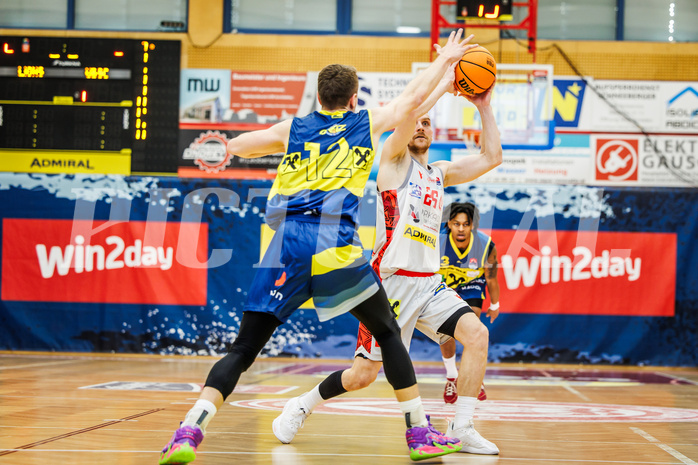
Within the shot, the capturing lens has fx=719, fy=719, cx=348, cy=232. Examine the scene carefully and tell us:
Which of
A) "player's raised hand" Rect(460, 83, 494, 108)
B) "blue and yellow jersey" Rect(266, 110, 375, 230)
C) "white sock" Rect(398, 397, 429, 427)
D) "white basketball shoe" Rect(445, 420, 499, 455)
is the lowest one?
"white basketball shoe" Rect(445, 420, 499, 455)

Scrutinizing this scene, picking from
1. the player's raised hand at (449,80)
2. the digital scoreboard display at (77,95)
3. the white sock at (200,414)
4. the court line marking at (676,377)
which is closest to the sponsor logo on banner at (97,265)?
the digital scoreboard display at (77,95)

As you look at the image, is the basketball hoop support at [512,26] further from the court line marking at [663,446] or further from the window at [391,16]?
the court line marking at [663,446]

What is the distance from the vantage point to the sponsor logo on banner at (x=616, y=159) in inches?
496

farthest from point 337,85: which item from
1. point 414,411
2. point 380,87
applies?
point 380,87

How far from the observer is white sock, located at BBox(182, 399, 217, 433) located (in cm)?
323

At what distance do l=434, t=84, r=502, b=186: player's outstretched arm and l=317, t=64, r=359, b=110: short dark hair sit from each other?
1206mm

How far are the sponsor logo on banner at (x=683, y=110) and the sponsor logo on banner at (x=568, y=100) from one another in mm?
1573

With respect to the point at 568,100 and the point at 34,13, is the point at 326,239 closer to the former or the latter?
the point at 568,100

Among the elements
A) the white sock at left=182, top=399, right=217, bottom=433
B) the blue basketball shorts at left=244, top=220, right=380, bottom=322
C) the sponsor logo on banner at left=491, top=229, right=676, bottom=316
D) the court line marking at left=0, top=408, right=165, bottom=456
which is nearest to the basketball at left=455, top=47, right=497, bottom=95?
the blue basketball shorts at left=244, top=220, right=380, bottom=322

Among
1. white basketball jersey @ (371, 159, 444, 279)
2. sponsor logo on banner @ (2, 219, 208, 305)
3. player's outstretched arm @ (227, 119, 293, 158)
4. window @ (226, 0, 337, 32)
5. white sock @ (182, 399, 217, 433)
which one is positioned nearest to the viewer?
white sock @ (182, 399, 217, 433)

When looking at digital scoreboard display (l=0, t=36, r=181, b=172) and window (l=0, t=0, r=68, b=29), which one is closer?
digital scoreboard display (l=0, t=36, r=181, b=172)

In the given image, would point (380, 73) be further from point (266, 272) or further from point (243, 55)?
point (266, 272)

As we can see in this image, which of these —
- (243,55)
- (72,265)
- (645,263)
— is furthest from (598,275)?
(72,265)

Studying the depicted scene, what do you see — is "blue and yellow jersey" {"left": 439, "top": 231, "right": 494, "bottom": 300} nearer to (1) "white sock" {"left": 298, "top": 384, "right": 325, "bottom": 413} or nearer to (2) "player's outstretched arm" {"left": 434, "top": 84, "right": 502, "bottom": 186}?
(2) "player's outstretched arm" {"left": 434, "top": 84, "right": 502, "bottom": 186}
